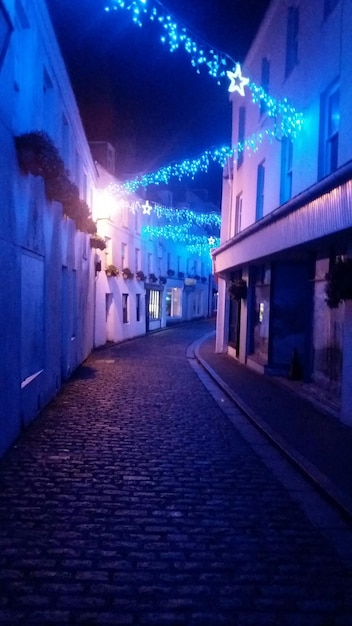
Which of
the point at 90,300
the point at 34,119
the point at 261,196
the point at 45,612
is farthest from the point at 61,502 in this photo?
the point at 90,300

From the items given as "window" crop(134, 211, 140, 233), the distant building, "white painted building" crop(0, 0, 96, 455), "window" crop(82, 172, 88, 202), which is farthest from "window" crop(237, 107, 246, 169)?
"window" crop(134, 211, 140, 233)

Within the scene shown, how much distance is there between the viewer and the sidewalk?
576cm

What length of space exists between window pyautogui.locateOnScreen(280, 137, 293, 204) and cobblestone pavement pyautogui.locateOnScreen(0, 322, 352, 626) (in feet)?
21.9

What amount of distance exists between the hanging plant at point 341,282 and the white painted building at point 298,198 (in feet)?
1.17

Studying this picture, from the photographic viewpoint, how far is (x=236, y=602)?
348 centimetres

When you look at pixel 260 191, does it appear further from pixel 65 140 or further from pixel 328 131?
pixel 65 140

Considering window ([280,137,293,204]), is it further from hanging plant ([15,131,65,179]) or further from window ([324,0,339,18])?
hanging plant ([15,131,65,179])

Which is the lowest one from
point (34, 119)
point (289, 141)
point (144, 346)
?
point (144, 346)

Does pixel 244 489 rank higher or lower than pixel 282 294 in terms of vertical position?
lower

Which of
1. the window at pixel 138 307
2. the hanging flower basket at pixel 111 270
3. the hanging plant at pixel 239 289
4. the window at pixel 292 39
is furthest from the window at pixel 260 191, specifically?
the window at pixel 138 307

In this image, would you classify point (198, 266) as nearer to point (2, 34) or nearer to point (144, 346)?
point (144, 346)

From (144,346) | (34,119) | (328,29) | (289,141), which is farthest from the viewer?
(144,346)

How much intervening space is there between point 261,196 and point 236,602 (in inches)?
521

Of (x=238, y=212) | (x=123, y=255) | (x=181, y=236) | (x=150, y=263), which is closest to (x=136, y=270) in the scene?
(x=123, y=255)
